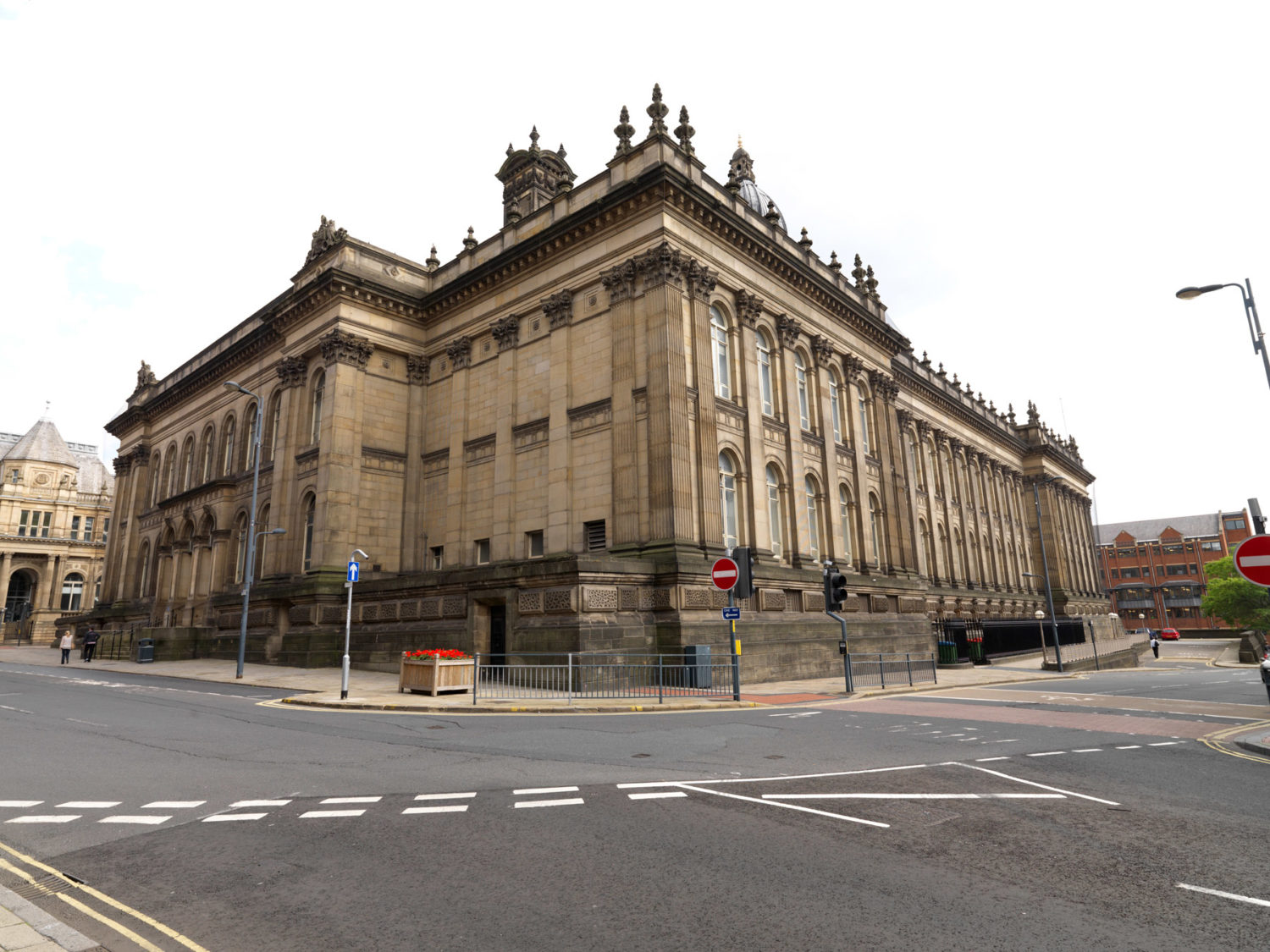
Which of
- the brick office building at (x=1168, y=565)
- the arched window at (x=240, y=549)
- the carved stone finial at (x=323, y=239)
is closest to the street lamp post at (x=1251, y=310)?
the carved stone finial at (x=323, y=239)

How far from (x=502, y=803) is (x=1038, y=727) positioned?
1131 centimetres

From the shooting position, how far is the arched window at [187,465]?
4678cm

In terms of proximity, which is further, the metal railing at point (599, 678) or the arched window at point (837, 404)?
the arched window at point (837, 404)

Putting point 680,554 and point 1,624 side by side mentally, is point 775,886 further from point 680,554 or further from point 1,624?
point 1,624

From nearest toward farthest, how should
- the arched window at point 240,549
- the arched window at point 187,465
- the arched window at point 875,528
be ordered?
1. the arched window at point 875,528
2. the arched window at point 240,549
3. the arched window at point 187,465

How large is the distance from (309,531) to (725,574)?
2334 cm

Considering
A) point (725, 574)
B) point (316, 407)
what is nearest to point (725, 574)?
point (725, 574)

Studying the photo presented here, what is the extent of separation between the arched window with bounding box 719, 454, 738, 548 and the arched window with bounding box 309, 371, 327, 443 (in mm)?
19877

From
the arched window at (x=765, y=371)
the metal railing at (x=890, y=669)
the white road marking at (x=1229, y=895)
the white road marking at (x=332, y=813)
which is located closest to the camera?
the white road marking at (x=1229, y=895)

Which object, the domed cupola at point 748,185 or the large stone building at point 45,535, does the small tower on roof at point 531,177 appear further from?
the large stone building at point 45,535

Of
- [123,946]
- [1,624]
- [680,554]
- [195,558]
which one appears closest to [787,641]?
[680,554]

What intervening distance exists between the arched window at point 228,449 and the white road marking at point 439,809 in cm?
4150

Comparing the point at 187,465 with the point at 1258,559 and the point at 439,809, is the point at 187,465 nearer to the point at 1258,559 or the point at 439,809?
the point at 439,809

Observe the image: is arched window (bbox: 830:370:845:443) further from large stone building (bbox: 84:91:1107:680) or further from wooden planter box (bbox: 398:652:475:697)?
wooden planter box (bbox: 398:652:475:697)
